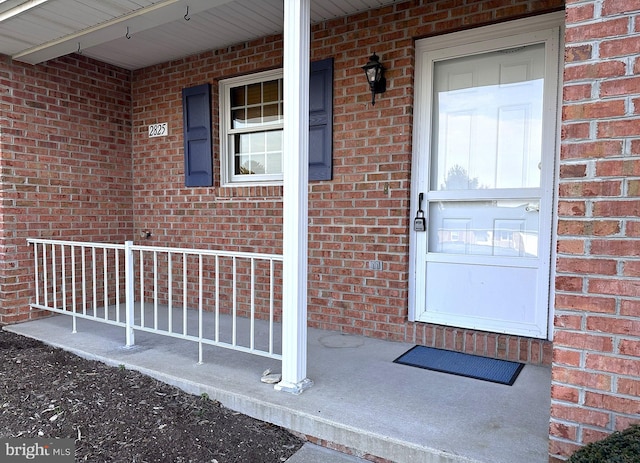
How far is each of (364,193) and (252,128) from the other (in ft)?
4.86

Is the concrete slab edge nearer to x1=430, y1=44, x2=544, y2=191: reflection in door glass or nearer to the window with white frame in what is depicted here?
x1=430, y1=44, x2=544, y2=191: reflection in door glass

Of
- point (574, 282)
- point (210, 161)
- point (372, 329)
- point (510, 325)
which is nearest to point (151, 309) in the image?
point (210, 161)

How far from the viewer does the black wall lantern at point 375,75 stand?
10.8 feet

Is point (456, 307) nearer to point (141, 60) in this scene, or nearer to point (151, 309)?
point (151, 309)

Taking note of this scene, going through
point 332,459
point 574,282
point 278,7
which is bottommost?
point 332,459

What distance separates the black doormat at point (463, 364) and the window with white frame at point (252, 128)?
2050mm

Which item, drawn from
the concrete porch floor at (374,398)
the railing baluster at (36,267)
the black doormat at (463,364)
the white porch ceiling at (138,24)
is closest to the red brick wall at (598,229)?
the concrete porch floor at (374,398)

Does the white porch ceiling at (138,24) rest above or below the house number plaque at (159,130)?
above

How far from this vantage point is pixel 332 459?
2047 mm

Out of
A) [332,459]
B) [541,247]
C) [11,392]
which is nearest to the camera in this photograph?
[332,459]

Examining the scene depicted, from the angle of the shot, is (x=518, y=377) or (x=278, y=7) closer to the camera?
(x=518, y=377)

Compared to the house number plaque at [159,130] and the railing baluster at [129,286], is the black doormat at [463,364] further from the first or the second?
the house number plaque at [159,130]

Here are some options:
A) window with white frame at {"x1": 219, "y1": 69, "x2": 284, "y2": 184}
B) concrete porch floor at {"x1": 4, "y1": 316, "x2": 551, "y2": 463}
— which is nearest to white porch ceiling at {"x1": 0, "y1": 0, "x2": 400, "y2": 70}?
window with white frame at {"x1": 219, "y1": 69, "x2": 284, "y2": 184}

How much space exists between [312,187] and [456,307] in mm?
1578
